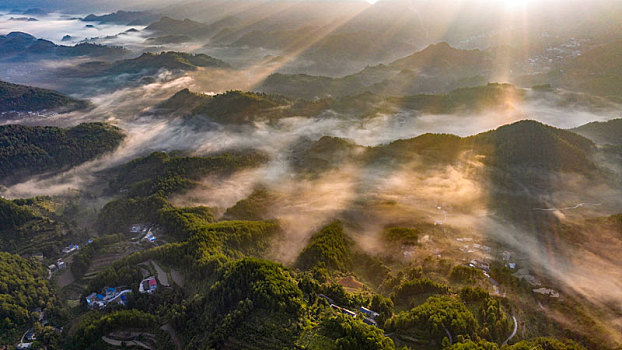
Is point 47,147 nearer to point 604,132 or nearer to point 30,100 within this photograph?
point 30,100

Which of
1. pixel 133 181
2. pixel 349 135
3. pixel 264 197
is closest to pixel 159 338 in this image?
pixel 264 197

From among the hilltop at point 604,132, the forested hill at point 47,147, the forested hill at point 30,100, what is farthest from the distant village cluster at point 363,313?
the forested hill at point 30,100

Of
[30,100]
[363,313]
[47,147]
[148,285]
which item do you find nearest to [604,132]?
[363,313]

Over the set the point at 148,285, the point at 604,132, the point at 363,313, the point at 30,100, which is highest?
the point at 30,100

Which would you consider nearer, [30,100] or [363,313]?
[363,313]

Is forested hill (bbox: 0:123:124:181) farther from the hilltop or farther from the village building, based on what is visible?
the hilltop

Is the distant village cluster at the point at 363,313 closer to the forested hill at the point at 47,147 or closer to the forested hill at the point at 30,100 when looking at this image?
the forested hill at the point at 47,147

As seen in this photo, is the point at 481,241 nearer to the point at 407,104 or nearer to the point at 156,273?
the point at 156,273

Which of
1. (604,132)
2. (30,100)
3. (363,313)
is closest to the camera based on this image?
(363,313)
